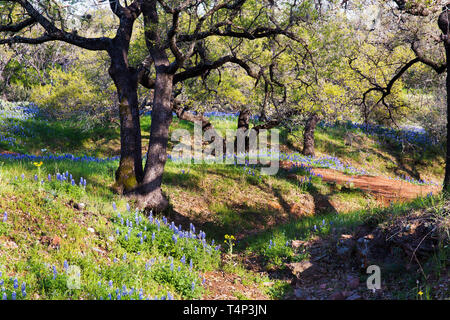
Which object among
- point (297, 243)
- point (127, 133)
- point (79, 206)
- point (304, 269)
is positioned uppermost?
point (127, 133)

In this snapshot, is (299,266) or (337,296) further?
(299,266)

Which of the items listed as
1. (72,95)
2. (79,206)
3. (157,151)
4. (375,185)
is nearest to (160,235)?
(79,206)

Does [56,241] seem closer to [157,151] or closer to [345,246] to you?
[157,151]

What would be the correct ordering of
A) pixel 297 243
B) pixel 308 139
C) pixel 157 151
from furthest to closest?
pixel 308 139, pixel 157 151, pixel 297 243

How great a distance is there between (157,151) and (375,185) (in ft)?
33.1

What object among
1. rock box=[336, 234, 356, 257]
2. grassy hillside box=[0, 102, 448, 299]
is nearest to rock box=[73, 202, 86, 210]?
grassy hillside box=[0, 102, 448, 299]

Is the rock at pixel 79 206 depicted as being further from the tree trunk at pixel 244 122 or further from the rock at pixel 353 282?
the tree trunk at pixel 244 122

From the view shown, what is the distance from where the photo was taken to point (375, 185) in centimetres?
1520

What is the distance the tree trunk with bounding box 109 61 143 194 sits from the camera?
9.46m

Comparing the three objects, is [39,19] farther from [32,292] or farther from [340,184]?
[340,184]

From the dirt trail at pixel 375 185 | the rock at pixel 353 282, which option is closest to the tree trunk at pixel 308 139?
the dirt trail at pixel 375 185

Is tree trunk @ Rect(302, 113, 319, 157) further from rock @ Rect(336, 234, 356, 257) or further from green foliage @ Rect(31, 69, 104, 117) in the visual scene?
rock @ Rect(336, 234, 356, 257)

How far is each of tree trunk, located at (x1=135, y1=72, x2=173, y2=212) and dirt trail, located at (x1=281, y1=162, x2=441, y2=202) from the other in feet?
23.9
